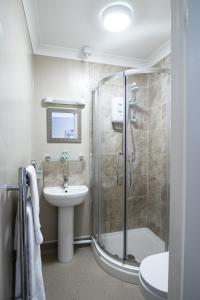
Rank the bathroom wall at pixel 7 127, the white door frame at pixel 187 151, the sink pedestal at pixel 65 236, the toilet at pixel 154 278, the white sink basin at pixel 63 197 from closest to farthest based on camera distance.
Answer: the white door frame at pixel 187 151 < the bathroom wall at pixel 7 127 < the toilet at pixel 154 278 < the white sink basin at pixel 63 197 < the sink pedestal at pixel 65 236

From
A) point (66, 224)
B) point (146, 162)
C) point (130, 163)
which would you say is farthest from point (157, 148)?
point (66, 224)

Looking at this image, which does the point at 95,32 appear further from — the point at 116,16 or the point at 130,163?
the point at 130,163

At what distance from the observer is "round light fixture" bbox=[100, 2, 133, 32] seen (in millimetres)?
1588

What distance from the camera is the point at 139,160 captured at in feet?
7.69

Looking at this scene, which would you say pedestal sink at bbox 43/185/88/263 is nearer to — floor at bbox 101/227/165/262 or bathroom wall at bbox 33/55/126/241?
bathroom wall at bbox 33/55/126/241

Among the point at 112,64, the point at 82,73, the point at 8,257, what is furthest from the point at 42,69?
the point at 8,257

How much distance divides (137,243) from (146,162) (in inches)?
41.5

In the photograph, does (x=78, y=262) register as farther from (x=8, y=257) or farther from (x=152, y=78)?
(x=152, y=78)

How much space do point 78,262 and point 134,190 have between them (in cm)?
109

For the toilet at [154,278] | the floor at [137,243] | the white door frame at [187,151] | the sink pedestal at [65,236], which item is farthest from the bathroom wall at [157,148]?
the white door frame at [187,151]

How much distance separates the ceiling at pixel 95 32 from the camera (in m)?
1.60

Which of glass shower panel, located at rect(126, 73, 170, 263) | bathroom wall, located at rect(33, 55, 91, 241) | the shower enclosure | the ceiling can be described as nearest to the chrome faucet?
bathroom wall, located at rect(33, 55, 91, 241)

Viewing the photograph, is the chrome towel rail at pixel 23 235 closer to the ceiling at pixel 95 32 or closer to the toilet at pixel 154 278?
the toilet at pixel 154 278

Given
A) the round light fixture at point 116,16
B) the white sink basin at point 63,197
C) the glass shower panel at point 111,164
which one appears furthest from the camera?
the glass shower panel at point 111,164
